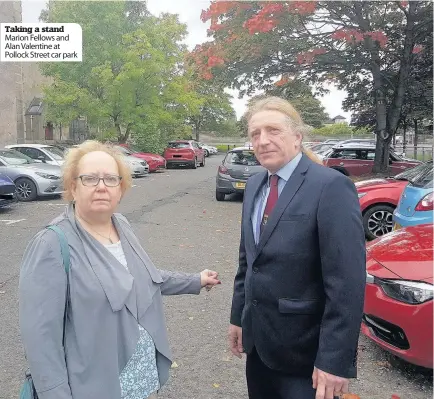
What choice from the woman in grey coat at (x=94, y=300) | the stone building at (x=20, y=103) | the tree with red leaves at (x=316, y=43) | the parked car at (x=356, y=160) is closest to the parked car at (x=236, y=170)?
the tree with red leaves at (x=316, y=43)

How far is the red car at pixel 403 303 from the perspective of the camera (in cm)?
309

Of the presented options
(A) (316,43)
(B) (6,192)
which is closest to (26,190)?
(B) (6,192)

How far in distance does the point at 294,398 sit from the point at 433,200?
15.4 ft

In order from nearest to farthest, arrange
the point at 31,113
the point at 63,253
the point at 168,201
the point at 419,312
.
Result: the point at 63,253
the point at 419,312
the point at 168,201
the point at 31,113

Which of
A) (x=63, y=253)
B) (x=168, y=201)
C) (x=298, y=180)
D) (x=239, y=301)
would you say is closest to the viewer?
(x=63, y=253)

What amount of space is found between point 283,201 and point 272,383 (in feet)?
2.84

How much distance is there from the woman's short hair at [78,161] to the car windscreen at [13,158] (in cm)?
1210

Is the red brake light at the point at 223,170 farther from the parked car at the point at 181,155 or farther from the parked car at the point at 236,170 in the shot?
the parked car at the point at 181,155

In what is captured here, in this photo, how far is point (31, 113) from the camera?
34.8 metres

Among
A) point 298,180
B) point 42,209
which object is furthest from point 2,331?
point 42,209

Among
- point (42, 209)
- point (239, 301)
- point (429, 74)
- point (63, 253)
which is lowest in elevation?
point (42, 209)

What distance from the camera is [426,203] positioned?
594cm

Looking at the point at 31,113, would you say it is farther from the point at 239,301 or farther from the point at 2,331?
the point at 239,301

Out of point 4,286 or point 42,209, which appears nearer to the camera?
point 4,286
